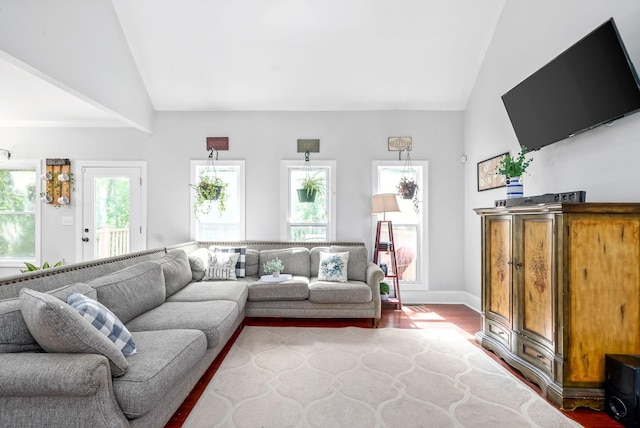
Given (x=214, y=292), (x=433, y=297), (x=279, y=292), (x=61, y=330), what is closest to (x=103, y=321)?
(x=61, y=330)

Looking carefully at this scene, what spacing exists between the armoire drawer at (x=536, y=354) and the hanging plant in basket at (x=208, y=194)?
376cm

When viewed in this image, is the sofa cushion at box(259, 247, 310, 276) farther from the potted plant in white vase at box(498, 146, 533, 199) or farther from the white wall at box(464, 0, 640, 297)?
the potted plant in white vase at box(498, 146, 533, 199)

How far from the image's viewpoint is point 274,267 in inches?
148

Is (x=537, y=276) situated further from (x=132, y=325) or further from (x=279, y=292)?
(x=132, y=325)

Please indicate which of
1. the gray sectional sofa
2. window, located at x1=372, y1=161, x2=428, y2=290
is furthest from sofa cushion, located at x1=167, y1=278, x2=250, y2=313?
window, located at x1=372, y1=161, x2=428, y2=290

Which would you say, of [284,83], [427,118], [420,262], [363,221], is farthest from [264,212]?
[427,118]

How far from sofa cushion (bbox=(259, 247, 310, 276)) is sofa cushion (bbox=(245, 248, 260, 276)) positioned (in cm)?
5

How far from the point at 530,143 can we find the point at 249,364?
3112 mm

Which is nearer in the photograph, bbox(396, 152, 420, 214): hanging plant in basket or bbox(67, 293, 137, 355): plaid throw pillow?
bbox(67, 293, 137, 355): plaid throw pillow

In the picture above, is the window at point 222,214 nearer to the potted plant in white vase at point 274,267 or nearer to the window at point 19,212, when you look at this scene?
the potted plant in white vase at point 274,267

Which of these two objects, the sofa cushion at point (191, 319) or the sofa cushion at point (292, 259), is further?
the sofa cushion at point (292, 259)

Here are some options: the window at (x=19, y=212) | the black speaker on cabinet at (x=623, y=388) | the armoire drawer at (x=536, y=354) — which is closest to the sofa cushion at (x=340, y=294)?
the armoire drawer at (x=536, y=354)

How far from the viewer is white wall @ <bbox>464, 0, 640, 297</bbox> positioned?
217cm

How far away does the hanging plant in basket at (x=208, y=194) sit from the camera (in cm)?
446
